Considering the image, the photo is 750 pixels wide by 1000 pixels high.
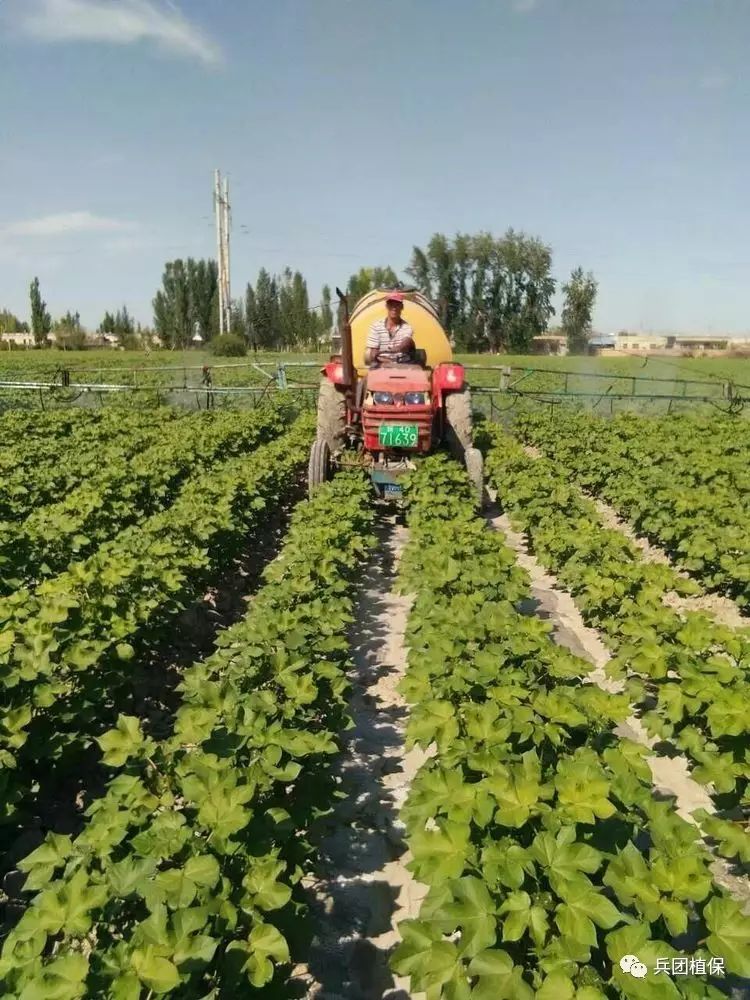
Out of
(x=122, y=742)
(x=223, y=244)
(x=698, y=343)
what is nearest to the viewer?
(x=122, y=742)

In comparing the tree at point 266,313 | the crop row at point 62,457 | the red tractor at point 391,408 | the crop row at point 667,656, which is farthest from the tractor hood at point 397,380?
the tree at point 266,313

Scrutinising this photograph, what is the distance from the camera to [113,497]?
24.0 ft

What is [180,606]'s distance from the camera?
455cm

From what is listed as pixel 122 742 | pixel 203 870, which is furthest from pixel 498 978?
pixel 122 742

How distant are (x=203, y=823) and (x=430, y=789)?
2.67 feet

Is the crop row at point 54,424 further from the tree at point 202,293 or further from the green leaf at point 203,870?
the tree at point 202,293

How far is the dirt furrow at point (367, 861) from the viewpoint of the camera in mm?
2637

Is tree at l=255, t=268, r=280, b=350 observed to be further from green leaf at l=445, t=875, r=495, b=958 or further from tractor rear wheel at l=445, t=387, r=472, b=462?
green leaf at l=445, t=875, r=495, b=958

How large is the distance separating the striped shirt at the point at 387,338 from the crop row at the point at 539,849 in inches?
207

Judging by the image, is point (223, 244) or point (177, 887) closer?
point (177, 887)

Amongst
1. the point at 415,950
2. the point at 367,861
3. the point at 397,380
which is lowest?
the point at 367,861

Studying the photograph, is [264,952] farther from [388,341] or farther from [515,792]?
[388,341]

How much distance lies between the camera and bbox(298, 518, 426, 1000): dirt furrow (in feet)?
8.65

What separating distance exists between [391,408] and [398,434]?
296 millimetres
